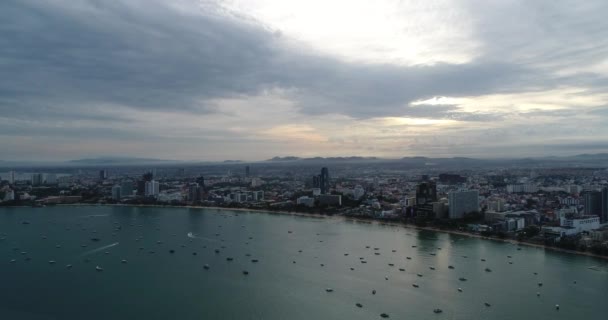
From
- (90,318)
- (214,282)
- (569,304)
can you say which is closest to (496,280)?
(569,304)

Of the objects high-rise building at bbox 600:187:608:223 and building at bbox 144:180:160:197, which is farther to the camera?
building at bbox 144:180:160:197

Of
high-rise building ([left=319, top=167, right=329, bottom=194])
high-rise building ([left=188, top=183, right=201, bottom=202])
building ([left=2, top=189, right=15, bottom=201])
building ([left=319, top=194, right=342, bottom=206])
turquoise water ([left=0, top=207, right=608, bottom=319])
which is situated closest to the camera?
turquoise water ([left=0, top=207, right=608, bottom=319])

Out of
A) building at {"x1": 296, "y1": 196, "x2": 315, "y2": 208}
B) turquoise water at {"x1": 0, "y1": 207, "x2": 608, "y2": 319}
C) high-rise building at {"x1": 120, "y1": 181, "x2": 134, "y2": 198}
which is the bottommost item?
turquoise water at {"x1": 0, "y1": 207, "x2": 608, "y2": 319}

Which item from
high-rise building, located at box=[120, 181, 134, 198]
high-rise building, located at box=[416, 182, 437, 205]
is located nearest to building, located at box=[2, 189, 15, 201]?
high-rise building, located at box=[120, 181, 134, 198]

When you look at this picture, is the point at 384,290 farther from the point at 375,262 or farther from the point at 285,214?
the point at 285,214

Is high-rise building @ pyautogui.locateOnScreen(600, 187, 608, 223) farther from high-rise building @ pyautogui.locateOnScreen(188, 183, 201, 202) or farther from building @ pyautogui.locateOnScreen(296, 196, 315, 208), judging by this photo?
high-rise building @ pyautogui.locateOnScreen(188, 183, 201, 202)

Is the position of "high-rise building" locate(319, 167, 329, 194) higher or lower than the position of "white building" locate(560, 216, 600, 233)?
higher

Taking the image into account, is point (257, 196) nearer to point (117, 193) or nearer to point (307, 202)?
point (307, 202)

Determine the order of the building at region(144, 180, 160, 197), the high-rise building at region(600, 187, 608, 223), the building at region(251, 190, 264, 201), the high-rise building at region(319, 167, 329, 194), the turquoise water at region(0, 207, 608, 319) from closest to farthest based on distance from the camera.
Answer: the turquoise water at region(0, 207, 608, 319), the high-rise building at region(600, 187, 608, 223), the building at region(251, 190, 264, 201), the building at region(144, 180, 160, 197), the high-rise building at region(319, 167, 329, 194)
